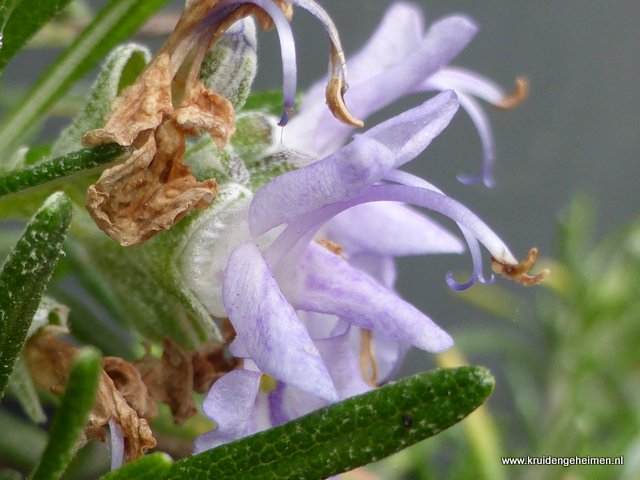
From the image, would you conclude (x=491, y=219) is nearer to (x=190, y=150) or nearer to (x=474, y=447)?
(x=474, y=447)

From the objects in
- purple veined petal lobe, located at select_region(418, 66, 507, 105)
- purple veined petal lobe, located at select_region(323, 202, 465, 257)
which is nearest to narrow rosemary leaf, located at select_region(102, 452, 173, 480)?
purple veined petal lobe, located at select_region(323, 202, 465, 257)

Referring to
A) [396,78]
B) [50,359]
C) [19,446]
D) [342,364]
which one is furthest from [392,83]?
[19,446]

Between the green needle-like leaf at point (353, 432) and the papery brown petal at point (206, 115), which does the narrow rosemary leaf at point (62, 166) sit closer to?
the papery brown petal at point (206, 115)

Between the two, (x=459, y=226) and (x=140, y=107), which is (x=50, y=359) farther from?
(x=459, y=226)

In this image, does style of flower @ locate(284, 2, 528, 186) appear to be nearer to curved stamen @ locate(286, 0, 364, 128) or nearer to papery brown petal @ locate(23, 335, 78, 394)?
curved stamen @ locate(286, 0, 364, 128)

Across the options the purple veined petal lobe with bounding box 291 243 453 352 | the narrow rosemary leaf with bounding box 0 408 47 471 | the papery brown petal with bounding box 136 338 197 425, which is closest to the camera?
the purple veined petal lobe with bounding box 291 243 453 352

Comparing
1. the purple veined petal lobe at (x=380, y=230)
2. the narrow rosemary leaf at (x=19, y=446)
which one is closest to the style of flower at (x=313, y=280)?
the purple veined petal lobe at (x=380, y=230)
